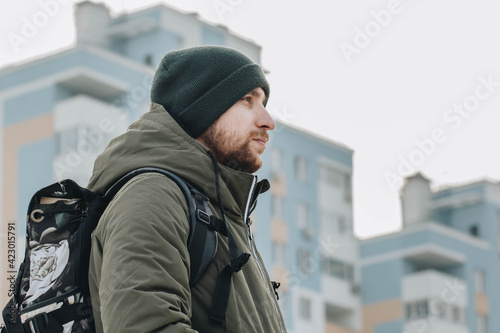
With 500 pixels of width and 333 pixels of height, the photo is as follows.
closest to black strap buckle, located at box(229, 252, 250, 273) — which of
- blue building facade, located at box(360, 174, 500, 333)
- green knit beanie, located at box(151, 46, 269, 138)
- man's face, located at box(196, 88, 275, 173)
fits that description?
man's face, located at box(196, 88, 275, 173)

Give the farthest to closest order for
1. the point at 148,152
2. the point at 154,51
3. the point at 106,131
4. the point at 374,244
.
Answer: the point at 374,244
the point at 154,51
the point at 106,131
the point at 148,152

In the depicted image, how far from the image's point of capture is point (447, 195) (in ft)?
192

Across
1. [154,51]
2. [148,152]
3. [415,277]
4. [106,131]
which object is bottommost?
[415,277]

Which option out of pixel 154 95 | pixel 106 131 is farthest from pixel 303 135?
pixel 154 95

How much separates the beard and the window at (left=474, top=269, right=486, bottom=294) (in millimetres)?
53723

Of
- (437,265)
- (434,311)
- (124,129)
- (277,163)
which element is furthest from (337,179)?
(124,129)

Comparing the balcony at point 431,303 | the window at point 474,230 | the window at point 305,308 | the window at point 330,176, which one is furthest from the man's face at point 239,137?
the window at point 474,230

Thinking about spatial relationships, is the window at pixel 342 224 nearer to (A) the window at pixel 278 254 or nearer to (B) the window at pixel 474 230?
(A) the window at pixel 278 254

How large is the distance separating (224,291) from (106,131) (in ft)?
131

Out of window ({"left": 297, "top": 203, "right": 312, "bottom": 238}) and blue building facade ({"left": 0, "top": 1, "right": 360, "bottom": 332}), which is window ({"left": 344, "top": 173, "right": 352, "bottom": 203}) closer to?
blue building facade ({"left": 0, "top": 1, "right": 360, "bottom": 332})

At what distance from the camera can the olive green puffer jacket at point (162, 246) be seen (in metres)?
3.56

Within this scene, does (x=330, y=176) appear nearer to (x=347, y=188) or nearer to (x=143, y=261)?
(x=347, y=188)

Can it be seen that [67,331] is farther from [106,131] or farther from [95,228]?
[106,131]

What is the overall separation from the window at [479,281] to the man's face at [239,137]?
176 feet
